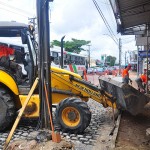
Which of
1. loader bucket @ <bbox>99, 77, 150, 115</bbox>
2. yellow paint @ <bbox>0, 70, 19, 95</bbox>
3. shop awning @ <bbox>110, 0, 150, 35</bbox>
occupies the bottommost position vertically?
loader bucket @ <bbox>99, 77, 150, 115</bbox>

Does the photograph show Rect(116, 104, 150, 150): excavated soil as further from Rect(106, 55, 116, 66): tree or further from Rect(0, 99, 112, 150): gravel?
Rect(106, 55, 116, 66): tree

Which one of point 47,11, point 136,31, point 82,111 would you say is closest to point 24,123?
point 82,111

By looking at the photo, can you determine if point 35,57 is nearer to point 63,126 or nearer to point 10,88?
point 10,88

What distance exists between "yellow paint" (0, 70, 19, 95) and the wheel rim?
58.7 inches

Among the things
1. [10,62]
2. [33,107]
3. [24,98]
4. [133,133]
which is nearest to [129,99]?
[133,133]

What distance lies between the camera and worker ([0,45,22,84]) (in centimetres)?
859

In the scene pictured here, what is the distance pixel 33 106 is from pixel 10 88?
84cm

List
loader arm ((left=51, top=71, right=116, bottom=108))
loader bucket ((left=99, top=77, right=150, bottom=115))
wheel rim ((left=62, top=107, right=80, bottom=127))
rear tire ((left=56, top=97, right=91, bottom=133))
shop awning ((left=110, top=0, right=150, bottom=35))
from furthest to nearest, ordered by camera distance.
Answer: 1. shop awning ((left=110, top=0, right=150, bottom=35))
2. loader arm ((left=51, top=71, right=116, bottom=108))
3. loader bucket ((left=99, top=77, right=150, bottom=115))
4. wheel rim ((left=62, top=107, right=80, bottom=127))
5. rear tire ((left=56, top=97, right=91, bottom=133))

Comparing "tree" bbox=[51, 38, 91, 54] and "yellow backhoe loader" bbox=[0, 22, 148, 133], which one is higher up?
"tree" bbox=[51, 38, 91, 54]

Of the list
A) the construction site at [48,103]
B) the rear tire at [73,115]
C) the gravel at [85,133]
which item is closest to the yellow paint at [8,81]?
the construction site at [48,103]

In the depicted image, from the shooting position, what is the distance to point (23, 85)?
866 cm

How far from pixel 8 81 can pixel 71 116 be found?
1998 mm

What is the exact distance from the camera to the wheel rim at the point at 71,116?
816cm

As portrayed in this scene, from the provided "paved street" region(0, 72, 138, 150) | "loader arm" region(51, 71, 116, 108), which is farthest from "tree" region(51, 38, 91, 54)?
"loader arm" region(51, 71, 116, 108)
